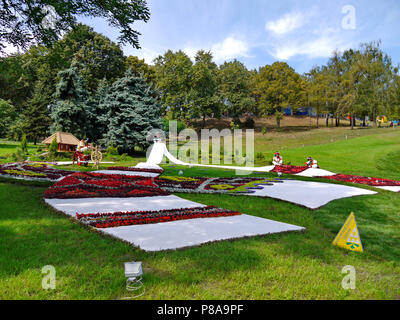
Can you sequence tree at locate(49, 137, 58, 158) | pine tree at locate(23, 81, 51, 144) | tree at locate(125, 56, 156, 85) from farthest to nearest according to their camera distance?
tree at locate(125, 56, 156, 85) < pine tree at locate(23, 81, 51, 144) < tree at locate(49, 137, 58, 158)

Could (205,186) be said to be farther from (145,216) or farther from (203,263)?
(203,263)

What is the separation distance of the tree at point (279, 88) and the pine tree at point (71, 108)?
123ft

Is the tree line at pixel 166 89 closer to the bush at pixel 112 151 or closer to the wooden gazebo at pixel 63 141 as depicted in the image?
the bush at pixel 112 151

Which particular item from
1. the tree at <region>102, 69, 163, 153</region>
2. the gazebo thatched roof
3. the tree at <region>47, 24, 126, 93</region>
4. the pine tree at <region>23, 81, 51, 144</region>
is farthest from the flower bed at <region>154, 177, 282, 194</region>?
the tree at <region>47, 24, 126, 93</region>

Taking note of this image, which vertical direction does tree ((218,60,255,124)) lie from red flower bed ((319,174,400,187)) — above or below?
above

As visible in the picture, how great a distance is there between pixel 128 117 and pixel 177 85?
76.2 ft

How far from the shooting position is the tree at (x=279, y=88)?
54031mm

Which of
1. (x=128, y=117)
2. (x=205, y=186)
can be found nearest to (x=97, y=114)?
(x=128, y=117)

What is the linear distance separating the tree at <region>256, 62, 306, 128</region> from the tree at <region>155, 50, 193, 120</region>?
16.6 m

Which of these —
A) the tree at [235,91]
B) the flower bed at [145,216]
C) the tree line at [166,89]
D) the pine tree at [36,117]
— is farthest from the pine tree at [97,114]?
the tree at [235,91]

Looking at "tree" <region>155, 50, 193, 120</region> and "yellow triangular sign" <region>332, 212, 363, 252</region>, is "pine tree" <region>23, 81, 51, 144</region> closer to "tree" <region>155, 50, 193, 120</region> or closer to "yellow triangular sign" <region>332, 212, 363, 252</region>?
"tree" <region>155, 50, 193, 120</region>

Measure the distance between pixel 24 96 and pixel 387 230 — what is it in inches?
2247

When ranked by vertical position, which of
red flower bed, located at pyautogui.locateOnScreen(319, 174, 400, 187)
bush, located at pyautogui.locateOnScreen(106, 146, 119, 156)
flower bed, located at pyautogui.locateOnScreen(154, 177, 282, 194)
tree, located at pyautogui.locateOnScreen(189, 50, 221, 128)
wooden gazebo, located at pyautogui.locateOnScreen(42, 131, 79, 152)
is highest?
tree, located at pyautogui.locateOnScreen(189, 50, 221, 128)

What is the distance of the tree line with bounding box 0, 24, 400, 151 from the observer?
2912 centimetres
